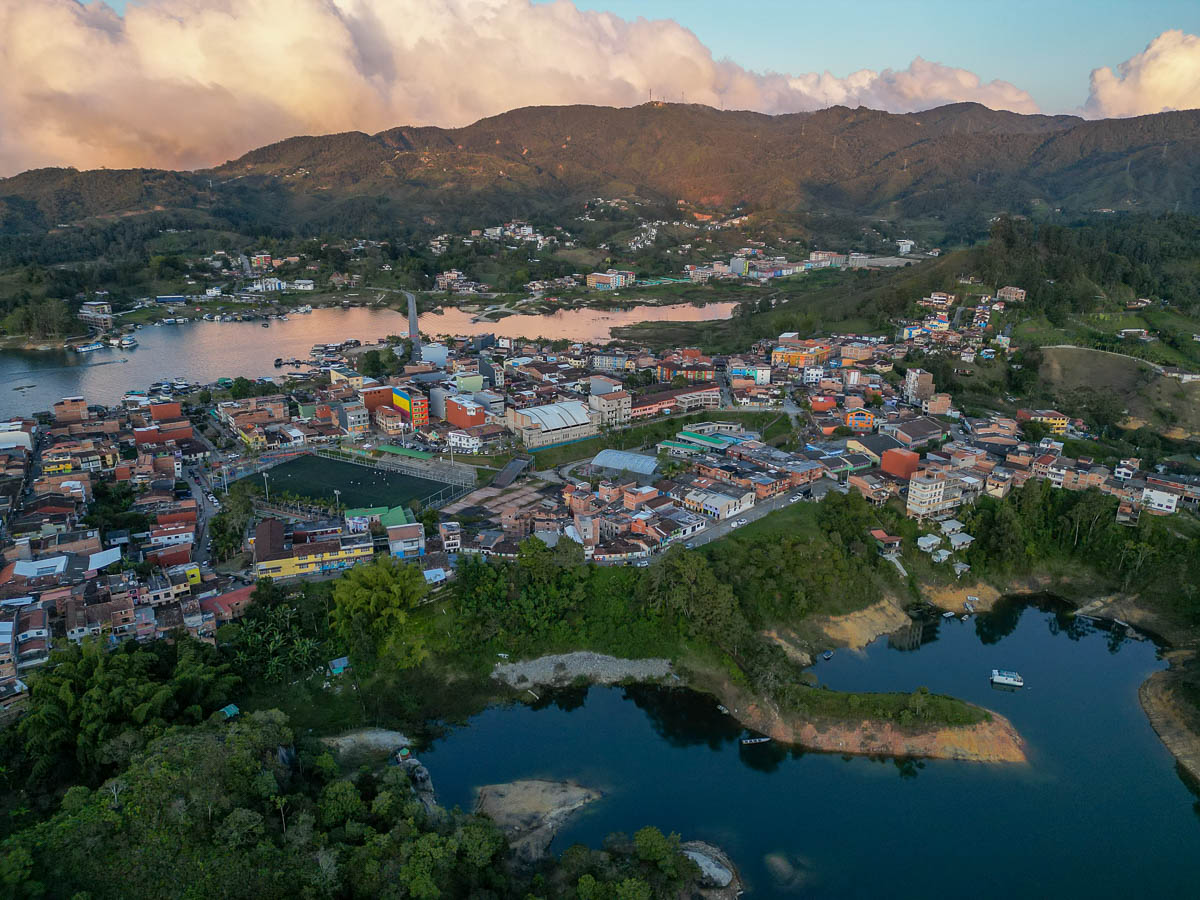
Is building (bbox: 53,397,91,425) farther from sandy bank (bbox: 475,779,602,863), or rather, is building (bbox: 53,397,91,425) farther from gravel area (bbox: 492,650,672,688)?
sandy bank (bbox: 475,779,602,863)

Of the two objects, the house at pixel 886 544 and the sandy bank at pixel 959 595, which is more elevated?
the house at pixel 886 544

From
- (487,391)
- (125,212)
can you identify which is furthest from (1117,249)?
(125,212)

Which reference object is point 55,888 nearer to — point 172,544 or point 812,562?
point 172,544

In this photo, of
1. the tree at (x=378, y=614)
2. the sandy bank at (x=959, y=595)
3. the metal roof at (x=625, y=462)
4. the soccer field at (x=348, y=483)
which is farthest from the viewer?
the metal roof at (x=625, y=462)

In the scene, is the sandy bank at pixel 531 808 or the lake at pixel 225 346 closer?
the sandy bank at pixel 531 808

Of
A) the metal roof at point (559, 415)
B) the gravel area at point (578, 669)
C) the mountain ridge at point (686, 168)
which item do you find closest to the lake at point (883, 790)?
the gravel area at point (578, 669)

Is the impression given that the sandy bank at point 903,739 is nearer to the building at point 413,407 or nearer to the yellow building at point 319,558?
the yellow building at point 319,558

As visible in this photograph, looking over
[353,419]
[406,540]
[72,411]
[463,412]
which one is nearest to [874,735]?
[406,540]
